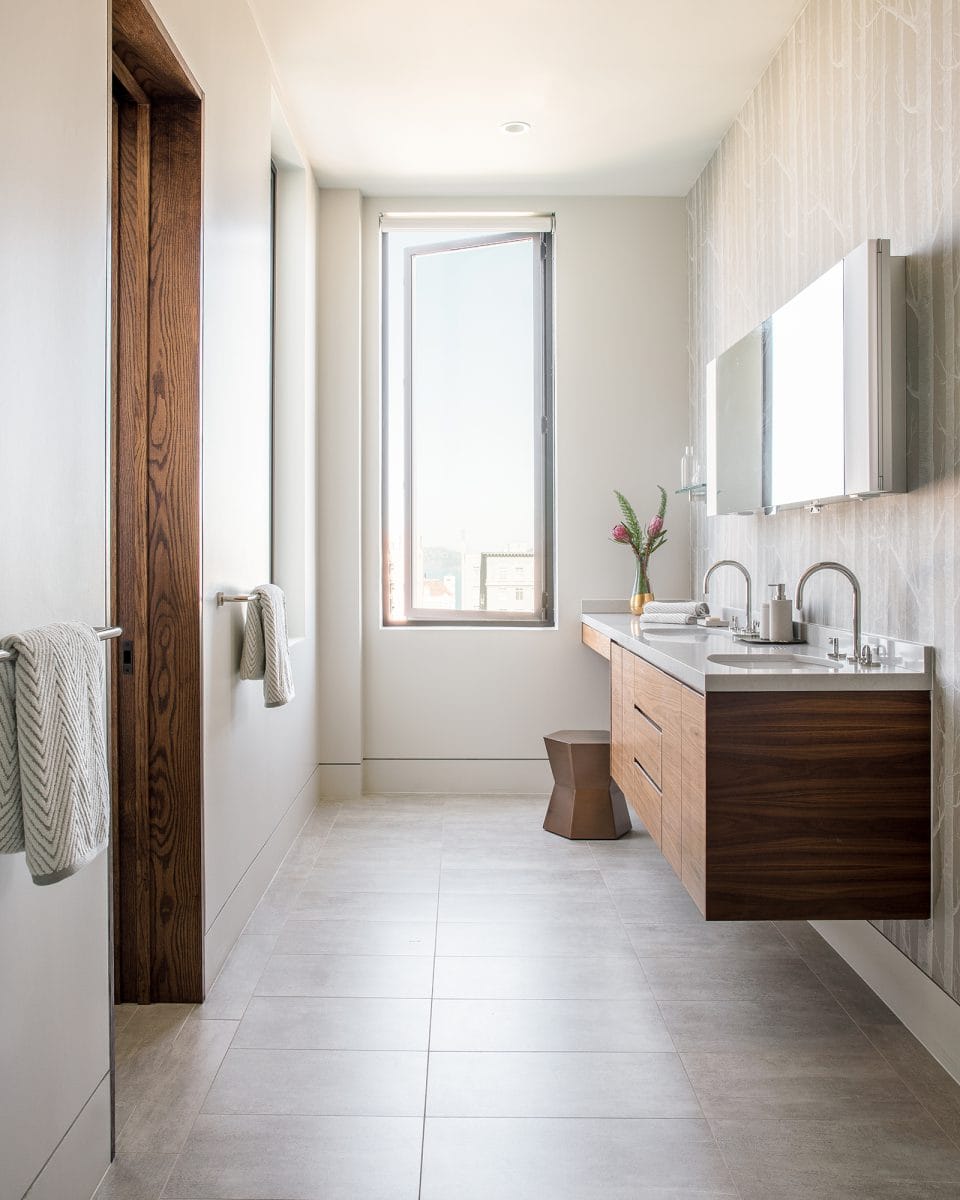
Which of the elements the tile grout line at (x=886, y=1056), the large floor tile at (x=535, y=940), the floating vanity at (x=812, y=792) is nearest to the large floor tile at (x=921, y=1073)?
the tile grout line at (x=886, y=1056)

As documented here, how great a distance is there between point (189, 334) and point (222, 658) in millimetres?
831

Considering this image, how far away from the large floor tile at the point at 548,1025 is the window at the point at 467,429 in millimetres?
2404

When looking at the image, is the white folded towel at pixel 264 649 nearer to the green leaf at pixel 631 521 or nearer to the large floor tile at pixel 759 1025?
the large floor tile at pixel 759 1025

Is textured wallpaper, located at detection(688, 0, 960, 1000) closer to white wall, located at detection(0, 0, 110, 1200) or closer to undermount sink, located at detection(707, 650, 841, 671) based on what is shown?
undermount sink, located at detection(707, 650, 841, 671)

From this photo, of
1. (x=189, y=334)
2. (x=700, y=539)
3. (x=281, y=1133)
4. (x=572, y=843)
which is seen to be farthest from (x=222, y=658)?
(x=700, y=539)

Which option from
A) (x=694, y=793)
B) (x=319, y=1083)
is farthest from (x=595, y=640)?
(x=319, y=1083)

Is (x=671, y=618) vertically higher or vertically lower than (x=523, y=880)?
higher

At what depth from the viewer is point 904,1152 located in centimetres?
167

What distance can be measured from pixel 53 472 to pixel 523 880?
220cm

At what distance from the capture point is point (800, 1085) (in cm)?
189

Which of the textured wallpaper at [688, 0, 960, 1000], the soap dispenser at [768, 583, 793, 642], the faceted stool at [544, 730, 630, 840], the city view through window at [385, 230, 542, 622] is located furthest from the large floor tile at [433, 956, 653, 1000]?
the city view through window at [385, 230, 542, 622]

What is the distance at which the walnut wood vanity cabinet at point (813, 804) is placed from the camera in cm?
199

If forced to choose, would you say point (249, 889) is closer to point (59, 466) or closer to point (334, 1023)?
point (334, 1023)

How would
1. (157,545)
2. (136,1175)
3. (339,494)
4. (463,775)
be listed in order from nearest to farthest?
→ (136,1175), (157,545), (339,494), (463,775)
